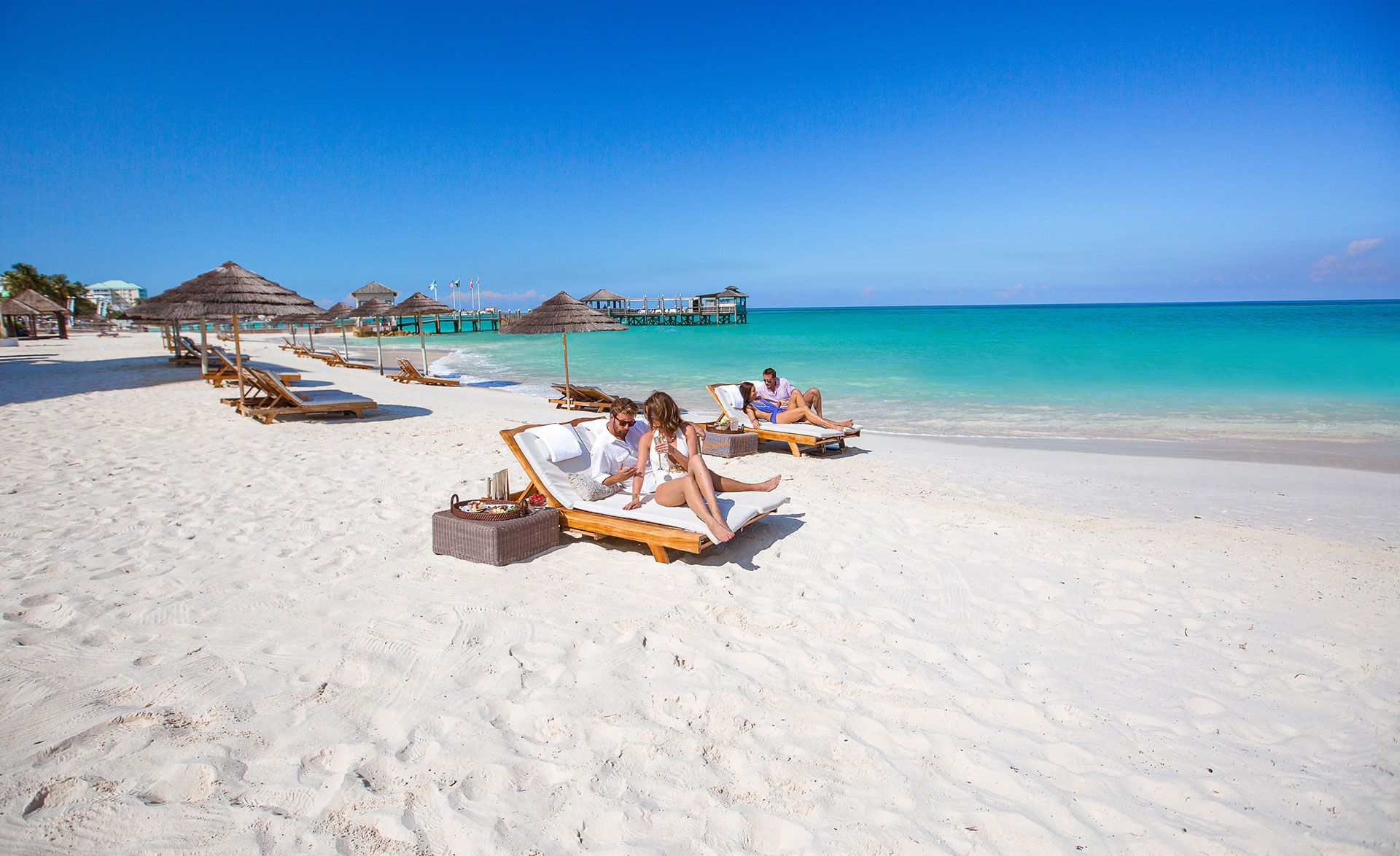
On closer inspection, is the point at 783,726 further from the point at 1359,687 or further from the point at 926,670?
the point at 1359,687

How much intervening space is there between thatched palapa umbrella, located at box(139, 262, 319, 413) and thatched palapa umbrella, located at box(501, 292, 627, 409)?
3018 millimetres

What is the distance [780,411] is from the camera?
26.5ft

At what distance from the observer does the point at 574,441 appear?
479cm

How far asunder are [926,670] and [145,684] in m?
3.13

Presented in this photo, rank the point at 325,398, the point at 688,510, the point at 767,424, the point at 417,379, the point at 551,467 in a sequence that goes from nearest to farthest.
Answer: the point at 688,510 < the point at 551,467 < the point at 767,424 < the point at 325,398 < the point at 417,379

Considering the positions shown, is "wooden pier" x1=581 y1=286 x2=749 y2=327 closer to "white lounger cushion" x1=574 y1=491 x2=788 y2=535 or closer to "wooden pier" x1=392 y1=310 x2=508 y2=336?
"wooden pier" x1=392 y1=310 x2=508 y2=336

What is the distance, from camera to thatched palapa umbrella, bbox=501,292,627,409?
10234 mm

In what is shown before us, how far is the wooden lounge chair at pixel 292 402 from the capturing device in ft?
29.0

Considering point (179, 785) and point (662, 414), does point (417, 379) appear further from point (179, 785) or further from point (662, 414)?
point (179, 785)

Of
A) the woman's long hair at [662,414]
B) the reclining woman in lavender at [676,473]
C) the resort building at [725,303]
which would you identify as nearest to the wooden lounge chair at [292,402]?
the reclining woman in lavender at [676,473]

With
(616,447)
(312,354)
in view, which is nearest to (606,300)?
(312,354)

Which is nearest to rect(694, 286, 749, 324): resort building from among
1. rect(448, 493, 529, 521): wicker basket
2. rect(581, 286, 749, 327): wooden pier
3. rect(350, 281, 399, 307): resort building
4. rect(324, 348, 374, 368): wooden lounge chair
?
rect(581, 286, 749, 327): wooden pier

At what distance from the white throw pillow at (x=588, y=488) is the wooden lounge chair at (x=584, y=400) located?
6506mm

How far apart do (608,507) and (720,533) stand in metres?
0.83
